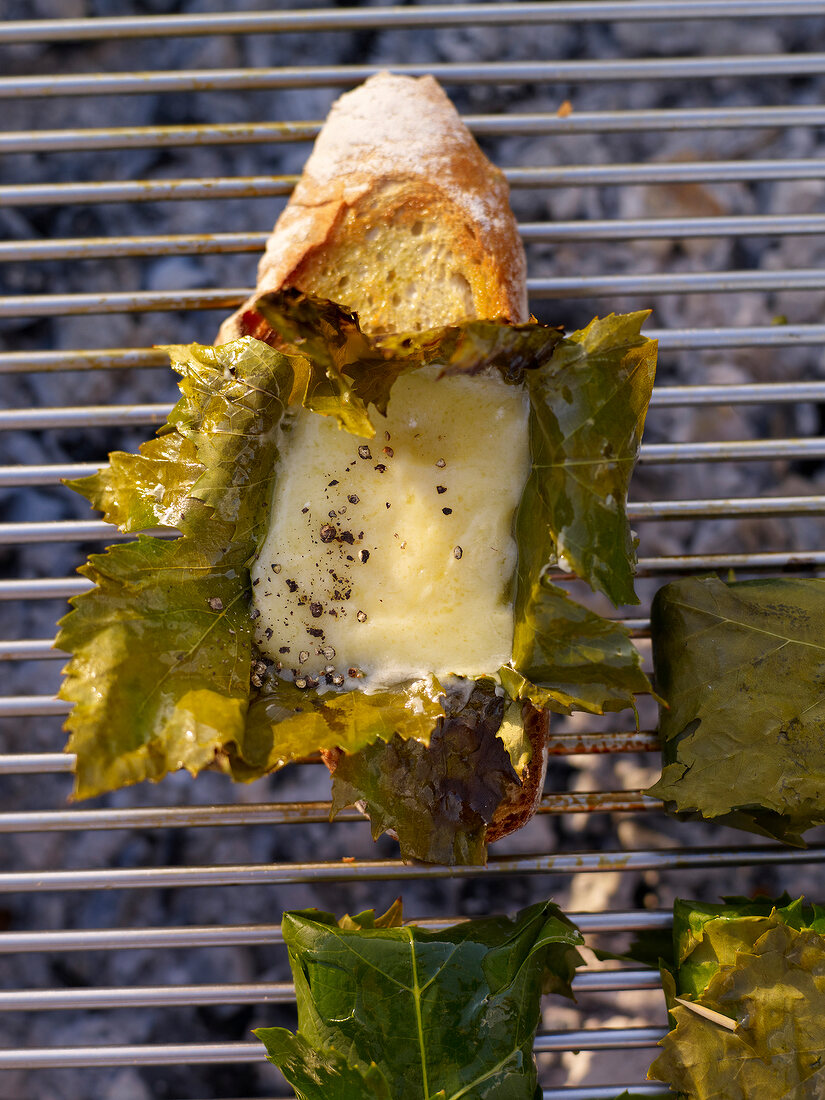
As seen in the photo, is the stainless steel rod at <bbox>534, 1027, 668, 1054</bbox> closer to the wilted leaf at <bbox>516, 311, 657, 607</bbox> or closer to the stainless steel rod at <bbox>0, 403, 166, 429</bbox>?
the wilted leaf at <bbox>516, 311, 657, 607</bbox>

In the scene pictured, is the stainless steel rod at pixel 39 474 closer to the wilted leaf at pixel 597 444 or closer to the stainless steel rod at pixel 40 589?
the stainless steel rod at pixel 40 589

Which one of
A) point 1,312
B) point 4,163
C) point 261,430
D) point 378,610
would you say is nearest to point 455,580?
point 378,610

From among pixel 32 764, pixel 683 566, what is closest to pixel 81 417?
pixel 32 764

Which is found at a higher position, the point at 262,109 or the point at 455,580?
the point at 262,109

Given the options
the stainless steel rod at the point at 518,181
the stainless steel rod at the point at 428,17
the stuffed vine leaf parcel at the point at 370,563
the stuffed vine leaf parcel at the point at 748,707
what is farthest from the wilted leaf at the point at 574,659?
the stainless steel rod at the point at 428,17

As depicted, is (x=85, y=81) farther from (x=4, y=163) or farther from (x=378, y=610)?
(x=378, y=610)

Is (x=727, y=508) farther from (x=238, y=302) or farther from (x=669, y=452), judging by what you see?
(x=238, y=302)

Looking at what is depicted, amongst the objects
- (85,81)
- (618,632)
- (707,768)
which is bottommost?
(707,768)
